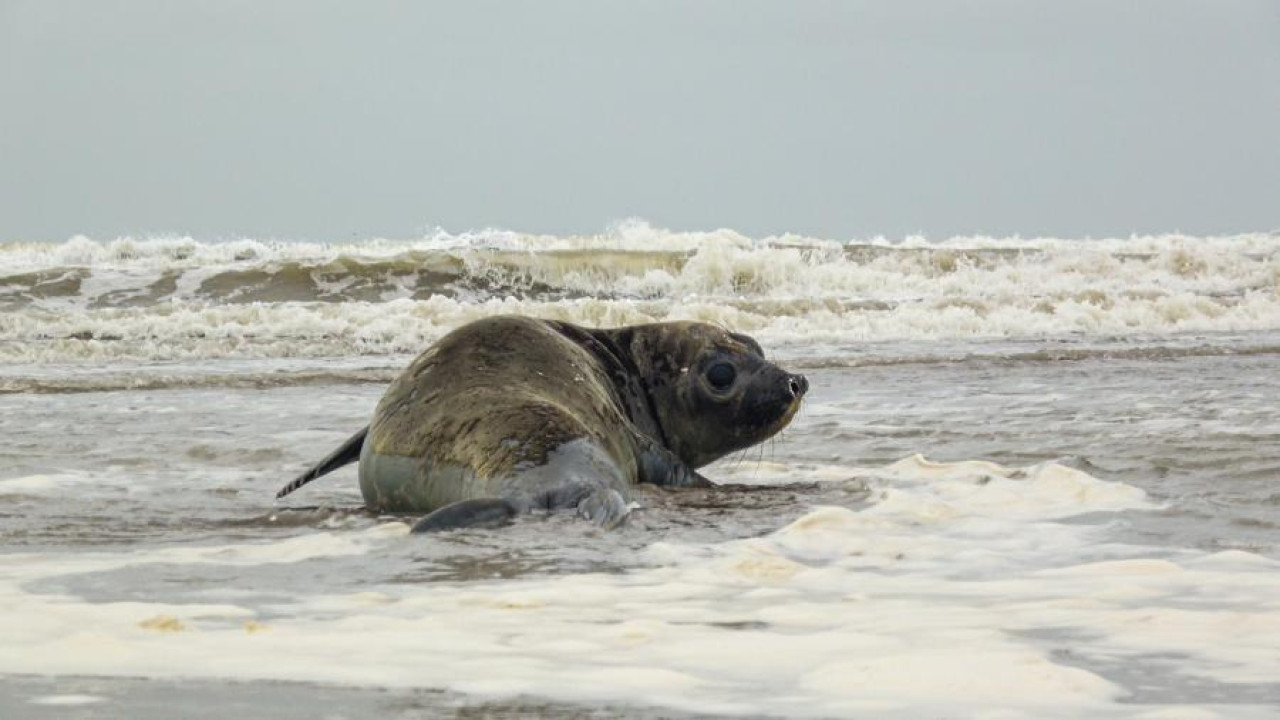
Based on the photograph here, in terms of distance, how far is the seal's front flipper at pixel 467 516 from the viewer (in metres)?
5.38

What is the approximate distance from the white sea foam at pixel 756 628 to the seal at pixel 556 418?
595mm

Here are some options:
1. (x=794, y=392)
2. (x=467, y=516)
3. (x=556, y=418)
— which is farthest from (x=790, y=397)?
(x=467, y=516)

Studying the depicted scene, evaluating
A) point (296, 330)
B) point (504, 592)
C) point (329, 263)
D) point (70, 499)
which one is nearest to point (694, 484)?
point (70, 499)

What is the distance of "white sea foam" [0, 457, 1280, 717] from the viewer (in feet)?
10.5

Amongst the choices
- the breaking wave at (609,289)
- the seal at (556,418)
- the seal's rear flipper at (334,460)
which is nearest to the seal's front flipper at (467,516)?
the seal at (556,418)

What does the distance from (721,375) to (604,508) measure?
223 cm

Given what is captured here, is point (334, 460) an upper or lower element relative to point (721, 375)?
lower

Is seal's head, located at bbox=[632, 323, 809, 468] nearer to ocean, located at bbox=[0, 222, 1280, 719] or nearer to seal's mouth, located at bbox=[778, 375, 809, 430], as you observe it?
seal's mouth, located at bbox=[778, 375, 809, 430]

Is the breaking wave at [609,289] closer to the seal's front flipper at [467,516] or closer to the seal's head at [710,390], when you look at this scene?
the seal's head at [710,390]

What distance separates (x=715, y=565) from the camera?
4758 millimetres

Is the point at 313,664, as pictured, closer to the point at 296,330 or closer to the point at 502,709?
the point at 502,709

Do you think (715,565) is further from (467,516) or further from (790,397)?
(790,397)

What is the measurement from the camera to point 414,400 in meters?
6.48

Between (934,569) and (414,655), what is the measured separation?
174 centimetres
